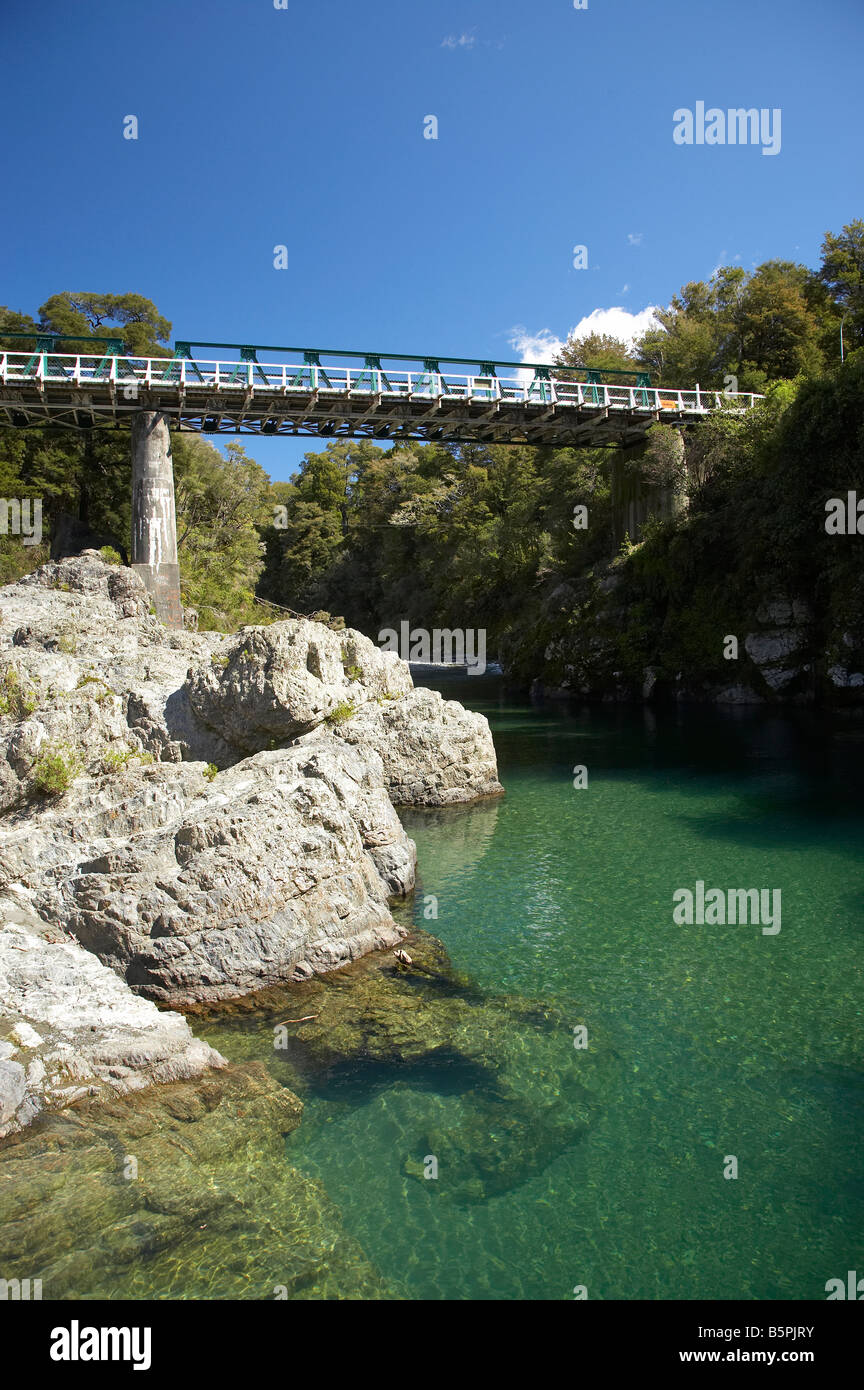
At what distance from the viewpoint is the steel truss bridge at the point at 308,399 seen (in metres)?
27.8

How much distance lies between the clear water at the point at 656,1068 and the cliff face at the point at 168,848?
164 cm

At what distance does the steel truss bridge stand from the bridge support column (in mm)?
825

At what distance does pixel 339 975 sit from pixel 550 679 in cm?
3161

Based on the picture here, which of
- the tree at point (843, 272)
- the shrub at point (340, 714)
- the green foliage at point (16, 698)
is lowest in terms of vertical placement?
the shrub at point (340, 714)

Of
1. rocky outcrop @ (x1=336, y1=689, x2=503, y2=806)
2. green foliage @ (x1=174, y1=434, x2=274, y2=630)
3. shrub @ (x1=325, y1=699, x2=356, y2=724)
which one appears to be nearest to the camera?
shrub @ (x1=325, y1=699, x2=356, y2=724)

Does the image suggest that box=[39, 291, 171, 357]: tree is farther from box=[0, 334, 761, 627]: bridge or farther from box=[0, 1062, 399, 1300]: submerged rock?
box=[0, 1062, 399, 1300]: submerged rock

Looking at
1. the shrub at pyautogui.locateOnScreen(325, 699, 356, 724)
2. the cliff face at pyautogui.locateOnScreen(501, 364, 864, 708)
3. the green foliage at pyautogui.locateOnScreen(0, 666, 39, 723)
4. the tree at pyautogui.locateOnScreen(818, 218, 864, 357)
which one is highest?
the tree at pyautogui.locateOnScreen(818, 218, 864, 357)

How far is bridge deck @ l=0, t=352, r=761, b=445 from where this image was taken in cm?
2781

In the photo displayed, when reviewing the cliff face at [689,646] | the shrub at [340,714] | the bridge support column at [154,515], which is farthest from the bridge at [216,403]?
the shrub at [340,714]

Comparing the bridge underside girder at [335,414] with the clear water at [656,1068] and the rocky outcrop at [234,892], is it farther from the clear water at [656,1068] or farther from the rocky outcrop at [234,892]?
the rocky outcrop at [234,892]

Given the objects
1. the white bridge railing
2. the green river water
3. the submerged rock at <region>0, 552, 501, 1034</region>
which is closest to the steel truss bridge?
the white bridge railing

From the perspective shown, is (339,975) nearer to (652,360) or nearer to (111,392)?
(111,392)

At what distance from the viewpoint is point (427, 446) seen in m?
78.0

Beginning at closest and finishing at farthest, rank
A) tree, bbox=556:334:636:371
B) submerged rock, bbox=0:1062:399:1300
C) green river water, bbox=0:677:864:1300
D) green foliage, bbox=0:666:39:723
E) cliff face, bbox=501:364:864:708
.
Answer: submerged rock, bbox=0:1062:399:1300
green river water, bbox=0:677:864:1300
green foliage, bbox=0:666:39:723
cliff face, bbox=501:364:864:708
tree, bbox=556:334:636:371
